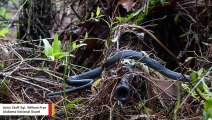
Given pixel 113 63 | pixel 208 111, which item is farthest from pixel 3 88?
pixel 208 111

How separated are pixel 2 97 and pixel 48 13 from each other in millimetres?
1267

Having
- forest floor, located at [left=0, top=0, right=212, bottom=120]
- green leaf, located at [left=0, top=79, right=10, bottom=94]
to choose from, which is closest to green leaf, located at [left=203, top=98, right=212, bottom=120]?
forest floor, located at [left=0, top=0, right=212, bottom=120]

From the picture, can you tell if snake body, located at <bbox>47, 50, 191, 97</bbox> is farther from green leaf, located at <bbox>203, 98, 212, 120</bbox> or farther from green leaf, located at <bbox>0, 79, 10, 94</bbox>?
green leaf, located at <bbox>203, 98, 212, 120</bbox>

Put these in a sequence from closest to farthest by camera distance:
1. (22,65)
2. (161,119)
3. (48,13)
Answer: (161,119)
(22,65)
(48,13)

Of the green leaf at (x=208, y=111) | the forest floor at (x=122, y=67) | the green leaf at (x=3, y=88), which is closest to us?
the green leaf at (x=208, y=111)

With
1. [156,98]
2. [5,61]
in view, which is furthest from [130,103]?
[5,61]

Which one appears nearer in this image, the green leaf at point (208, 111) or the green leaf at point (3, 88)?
the green leaf at point (208, 111)

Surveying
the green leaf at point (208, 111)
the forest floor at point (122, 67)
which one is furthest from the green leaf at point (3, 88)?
the green leaf at point (208, 111)

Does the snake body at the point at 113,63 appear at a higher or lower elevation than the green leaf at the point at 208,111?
higher

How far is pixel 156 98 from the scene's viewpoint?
4.93ft

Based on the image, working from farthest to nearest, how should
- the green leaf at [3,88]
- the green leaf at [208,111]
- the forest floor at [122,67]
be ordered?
the green leaf at [3,88]
the forest floor at [122,67]
the green leaf at [208,111]

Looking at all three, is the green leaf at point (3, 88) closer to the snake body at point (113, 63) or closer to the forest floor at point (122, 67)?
the forest floor at point (122, 67)

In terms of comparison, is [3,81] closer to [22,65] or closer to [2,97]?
[2,97]

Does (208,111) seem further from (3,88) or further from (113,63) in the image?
(3,88)
